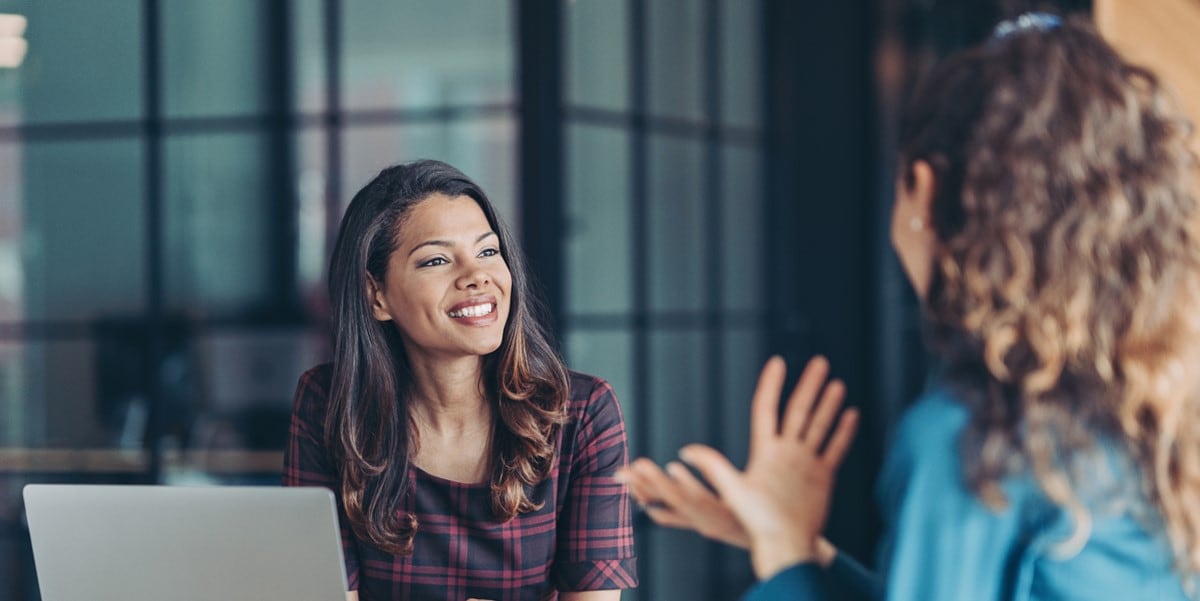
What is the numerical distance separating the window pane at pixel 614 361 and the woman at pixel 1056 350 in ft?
7.50

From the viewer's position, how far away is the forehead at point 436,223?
5.46 feet

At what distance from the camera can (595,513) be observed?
1720mm

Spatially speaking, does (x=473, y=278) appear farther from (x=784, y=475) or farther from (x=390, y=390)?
(x=784, y=475)

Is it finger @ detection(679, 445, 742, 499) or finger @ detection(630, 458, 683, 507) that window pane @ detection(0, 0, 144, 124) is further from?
finger @ detection(679, 445, 742, 499)

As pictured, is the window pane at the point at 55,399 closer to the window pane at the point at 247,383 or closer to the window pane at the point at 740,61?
the window pane at the point at 247,383

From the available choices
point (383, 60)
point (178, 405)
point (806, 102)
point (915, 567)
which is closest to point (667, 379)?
point (806, 102)

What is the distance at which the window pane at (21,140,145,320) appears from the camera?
13.4 feet

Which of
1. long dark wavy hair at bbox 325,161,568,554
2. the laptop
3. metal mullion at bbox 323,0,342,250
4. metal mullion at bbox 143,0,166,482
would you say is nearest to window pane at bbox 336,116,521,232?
metal mullion at bbox 323,0,342,250

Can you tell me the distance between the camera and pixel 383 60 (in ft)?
27.3

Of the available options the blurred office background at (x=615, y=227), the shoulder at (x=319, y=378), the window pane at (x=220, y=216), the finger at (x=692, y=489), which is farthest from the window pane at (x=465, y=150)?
the finger at (x=692, y=489)

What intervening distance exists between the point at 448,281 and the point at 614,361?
1.95m

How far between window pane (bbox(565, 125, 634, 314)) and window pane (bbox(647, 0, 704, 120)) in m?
0.22

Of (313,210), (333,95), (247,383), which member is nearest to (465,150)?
(313,210)

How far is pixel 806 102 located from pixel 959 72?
2.63 m
